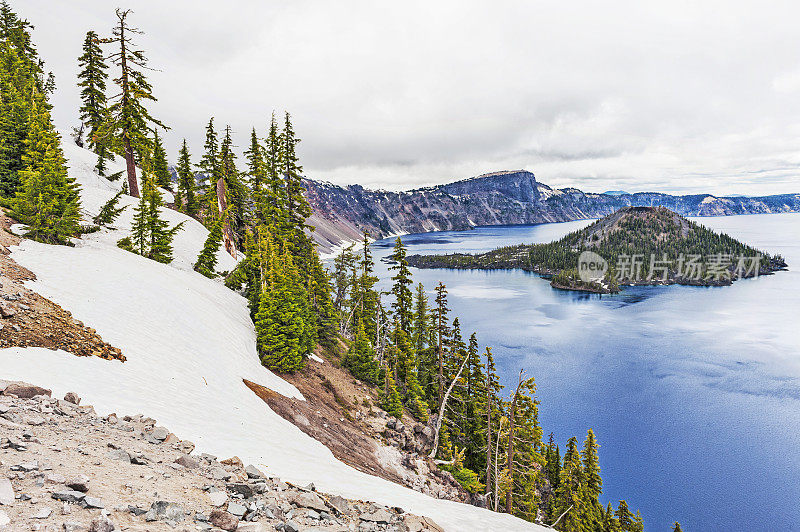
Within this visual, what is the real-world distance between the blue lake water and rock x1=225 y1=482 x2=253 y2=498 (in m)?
41.3

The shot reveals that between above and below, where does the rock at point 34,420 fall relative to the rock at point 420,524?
above

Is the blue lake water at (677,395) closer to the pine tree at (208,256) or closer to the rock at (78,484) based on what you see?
the pine tree at (208,256)

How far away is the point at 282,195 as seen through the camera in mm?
29188

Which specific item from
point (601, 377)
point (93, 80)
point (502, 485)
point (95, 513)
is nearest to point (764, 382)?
point (601, 377)

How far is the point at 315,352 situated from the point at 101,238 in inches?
622

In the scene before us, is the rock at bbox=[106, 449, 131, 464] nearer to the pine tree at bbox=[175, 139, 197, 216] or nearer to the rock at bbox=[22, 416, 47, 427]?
the rock at bbox=[22, 416, 47, 427]

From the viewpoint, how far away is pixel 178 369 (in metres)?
13.0

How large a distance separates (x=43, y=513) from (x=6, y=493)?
59 centimetres

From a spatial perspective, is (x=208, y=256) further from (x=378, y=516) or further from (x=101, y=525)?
(x=101, y=525)

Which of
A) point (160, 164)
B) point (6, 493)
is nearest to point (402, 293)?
point (6, 493)

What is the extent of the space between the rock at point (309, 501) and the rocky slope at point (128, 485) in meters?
0.02

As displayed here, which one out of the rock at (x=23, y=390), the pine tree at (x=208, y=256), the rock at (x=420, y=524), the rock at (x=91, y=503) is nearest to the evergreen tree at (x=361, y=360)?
the pine tree at (x=208, y=256)

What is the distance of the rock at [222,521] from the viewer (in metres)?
4.95

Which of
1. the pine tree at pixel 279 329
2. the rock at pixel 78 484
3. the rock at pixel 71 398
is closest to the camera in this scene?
the rock at pixel 78 484
